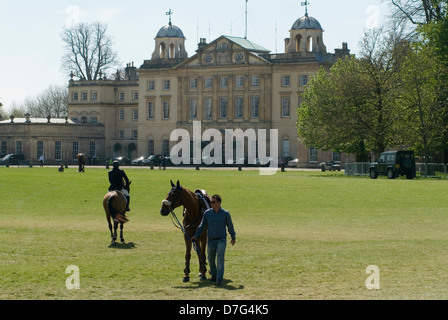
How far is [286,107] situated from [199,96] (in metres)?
12.5

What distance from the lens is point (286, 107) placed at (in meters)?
112

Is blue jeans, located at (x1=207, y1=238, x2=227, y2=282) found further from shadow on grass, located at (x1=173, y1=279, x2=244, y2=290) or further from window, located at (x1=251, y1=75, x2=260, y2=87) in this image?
window, located at (x1=251, y1=75, x2=260, y2=87)

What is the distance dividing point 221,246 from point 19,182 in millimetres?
38146

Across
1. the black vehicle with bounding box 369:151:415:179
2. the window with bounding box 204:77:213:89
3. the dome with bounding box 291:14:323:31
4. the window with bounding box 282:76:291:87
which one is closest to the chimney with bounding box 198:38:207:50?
the window with bounding box 204:77:213:89

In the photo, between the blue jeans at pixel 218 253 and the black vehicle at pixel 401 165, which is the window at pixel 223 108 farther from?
the blue jeans at pixel 218 253

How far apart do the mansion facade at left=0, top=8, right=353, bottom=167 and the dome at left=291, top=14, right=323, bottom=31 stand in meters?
0.12

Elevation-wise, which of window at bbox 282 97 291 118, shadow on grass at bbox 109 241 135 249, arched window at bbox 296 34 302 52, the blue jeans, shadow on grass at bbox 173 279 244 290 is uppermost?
arched window at bbox 296 34 302 52

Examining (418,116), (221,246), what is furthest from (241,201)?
(418,116)

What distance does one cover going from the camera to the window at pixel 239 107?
4510 inches

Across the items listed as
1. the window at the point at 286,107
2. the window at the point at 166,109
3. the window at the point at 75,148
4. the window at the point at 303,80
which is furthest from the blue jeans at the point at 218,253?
the window at the point at 75,148

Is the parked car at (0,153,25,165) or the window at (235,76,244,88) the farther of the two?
the window at (235,76,244,88)

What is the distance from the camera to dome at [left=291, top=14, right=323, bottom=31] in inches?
4372

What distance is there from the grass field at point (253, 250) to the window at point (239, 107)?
7538 centimetres
